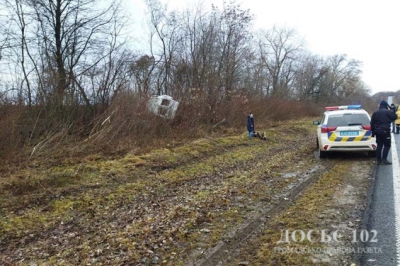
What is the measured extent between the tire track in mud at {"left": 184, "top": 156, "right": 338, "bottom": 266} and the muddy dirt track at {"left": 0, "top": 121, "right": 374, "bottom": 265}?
0.05 feet

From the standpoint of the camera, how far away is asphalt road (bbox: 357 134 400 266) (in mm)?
3271

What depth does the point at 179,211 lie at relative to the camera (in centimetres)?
495

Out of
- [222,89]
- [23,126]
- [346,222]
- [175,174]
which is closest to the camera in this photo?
[346,222]

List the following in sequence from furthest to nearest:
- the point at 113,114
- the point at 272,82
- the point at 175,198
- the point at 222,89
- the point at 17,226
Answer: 1. the point at 272,82
2. the point at 222,89
3. the point at 113,114
4. the point at 175,198
5. the point at 17,226

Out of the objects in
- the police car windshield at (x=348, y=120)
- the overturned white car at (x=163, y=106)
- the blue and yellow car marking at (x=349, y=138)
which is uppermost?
the overturned white car at (x=163, y=106)

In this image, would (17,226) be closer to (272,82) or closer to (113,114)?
(113,114)

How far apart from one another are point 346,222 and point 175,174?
4.46 m

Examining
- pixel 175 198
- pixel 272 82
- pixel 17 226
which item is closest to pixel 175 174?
pixel 175 198

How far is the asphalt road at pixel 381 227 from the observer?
10.7ft

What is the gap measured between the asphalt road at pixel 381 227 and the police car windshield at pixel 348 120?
2.86 metres

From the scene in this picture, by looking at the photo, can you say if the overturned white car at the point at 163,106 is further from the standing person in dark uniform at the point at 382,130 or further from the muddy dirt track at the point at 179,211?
the standing person in dark uniform at the point at 382,130

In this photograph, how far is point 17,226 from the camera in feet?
14.9

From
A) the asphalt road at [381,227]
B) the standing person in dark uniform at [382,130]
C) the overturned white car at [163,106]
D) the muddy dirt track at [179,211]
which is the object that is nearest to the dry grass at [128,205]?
the muddy dirt track at [179,211]

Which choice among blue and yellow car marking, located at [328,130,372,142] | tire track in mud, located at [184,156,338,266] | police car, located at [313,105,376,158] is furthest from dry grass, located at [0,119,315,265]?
blue and yellow car marking, located at [328,130,372,142]
